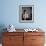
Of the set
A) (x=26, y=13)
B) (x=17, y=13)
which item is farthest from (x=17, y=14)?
(x=26, y=13)

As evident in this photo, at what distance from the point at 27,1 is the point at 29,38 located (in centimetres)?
123

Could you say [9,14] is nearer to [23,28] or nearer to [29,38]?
[23,28]

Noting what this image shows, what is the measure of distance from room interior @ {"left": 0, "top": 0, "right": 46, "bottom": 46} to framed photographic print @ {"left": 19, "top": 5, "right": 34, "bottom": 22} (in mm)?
96

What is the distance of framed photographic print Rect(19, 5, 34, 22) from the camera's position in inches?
161

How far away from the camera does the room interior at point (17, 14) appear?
409 cm

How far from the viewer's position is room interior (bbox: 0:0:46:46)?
161 inches

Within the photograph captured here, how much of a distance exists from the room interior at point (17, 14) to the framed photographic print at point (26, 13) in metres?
0.10

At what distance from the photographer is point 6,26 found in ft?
13.5

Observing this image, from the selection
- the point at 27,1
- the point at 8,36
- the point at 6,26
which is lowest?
the point at 8,36

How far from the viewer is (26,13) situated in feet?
13.5

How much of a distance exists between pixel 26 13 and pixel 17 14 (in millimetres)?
292

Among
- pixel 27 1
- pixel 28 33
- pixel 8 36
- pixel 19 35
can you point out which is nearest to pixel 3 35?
pixel 8 36

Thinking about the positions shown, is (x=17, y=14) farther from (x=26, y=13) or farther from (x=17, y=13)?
(x=26, y=13)

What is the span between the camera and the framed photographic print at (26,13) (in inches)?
161
